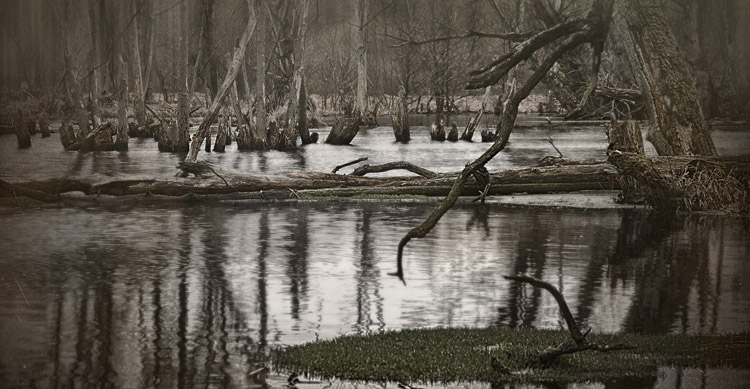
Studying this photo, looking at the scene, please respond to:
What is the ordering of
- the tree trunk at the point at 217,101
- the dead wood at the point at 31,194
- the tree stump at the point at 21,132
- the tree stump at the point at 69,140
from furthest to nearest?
the tree stump at the point at 69,140 < the tree stump at the point at 21,132 < the tree trunk at the point at 217,101 < the dead wood at the point at 31,194

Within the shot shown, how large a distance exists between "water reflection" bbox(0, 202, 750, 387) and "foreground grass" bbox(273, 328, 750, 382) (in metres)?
0.33

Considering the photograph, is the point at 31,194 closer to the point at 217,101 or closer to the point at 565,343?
the point at 217,101

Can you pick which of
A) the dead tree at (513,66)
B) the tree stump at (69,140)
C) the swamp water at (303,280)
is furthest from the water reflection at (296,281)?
the tree stump at (69,140)

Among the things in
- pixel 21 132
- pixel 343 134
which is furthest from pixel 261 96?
pixel 21 132

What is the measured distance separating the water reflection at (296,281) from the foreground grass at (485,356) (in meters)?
0.33

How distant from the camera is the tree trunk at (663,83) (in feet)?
52.7

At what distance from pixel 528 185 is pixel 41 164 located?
38.1 ft

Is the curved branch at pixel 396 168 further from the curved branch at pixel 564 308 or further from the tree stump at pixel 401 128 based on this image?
the tree stump at pixel 401 128

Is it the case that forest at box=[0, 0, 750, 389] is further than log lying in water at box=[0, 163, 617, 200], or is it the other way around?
log lying in water at box=[0, 163, 617, 200]

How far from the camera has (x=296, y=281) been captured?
34.6 ft

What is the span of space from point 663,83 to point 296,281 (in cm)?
787

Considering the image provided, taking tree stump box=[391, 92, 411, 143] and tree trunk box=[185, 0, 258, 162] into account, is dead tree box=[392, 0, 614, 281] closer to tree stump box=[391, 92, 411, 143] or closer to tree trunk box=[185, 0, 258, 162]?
tree trunk box=[185, 0, 258, 162]

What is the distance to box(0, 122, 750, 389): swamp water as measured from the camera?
24.8ft

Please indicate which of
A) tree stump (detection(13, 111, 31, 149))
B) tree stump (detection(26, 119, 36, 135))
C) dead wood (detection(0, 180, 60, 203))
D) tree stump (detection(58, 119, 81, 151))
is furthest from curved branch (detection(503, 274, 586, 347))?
tree stump (detection(26, 119, 36, 135))
